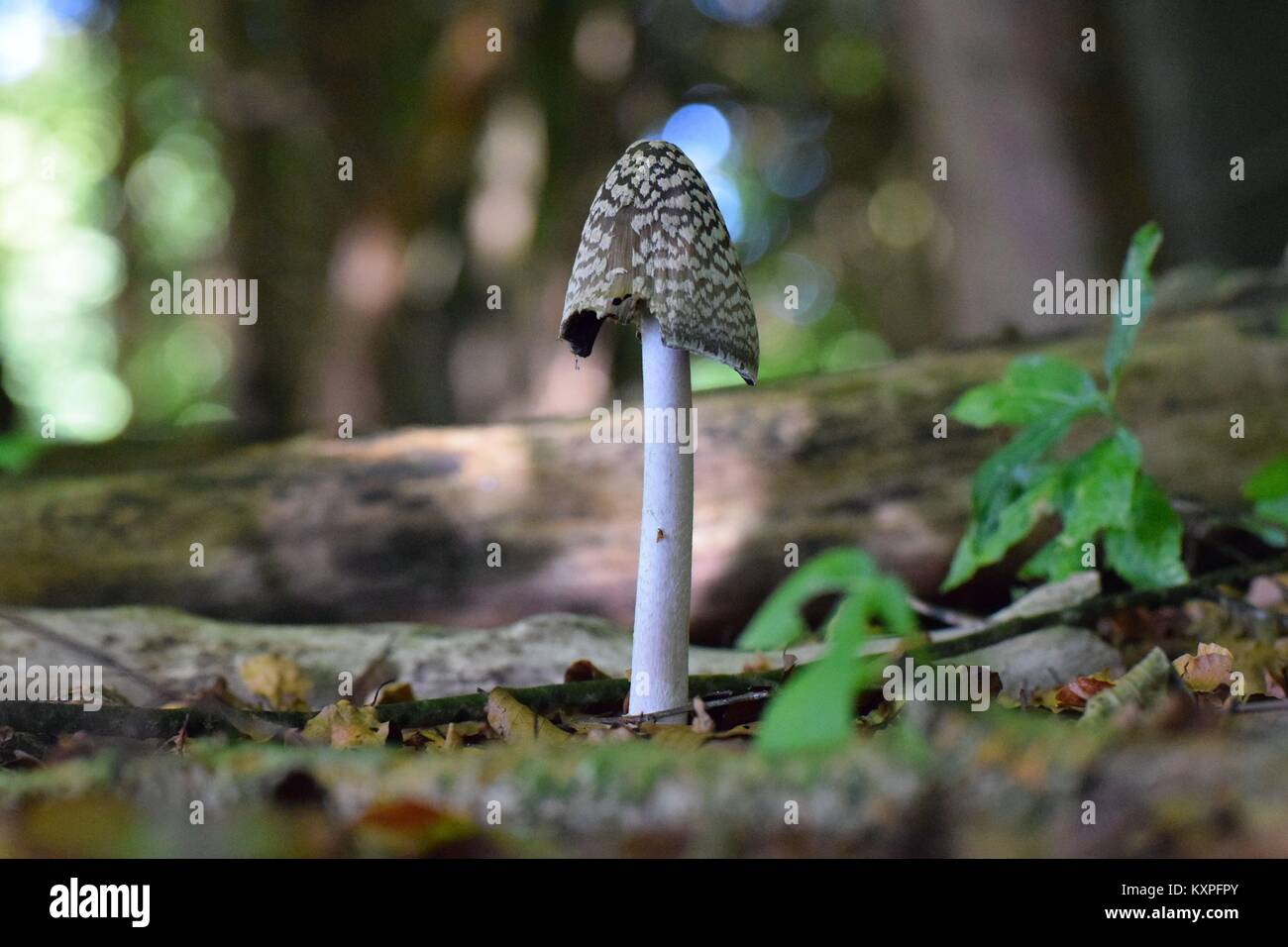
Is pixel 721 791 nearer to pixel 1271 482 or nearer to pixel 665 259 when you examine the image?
pixel 665 259

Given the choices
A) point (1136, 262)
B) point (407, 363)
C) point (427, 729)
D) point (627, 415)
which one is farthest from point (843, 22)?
point (427, 729)

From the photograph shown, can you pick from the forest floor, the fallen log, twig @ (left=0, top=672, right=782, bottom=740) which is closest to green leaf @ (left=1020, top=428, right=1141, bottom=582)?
the forest floor

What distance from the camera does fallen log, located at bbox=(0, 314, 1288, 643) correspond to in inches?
177

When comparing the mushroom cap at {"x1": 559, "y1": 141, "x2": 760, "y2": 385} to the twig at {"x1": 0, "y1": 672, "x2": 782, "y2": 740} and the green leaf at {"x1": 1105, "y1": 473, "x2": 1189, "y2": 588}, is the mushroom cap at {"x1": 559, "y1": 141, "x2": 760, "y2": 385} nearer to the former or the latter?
the twig at {"x1": 0, "y1": 672, "x2": 782, "y2": 740}

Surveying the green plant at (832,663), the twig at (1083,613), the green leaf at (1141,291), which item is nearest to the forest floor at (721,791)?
the green plant at (832,663)

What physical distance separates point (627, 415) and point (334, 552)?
1569mm

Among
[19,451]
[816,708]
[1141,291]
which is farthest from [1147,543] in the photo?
[19,451]

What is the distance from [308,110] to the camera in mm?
11281

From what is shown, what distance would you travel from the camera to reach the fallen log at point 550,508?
177 inches

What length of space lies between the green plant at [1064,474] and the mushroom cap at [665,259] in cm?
116

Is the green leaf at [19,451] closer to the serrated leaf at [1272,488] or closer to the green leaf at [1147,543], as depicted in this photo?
the green leaf at [1147,543]

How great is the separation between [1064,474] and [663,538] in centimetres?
137

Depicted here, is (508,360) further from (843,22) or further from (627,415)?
(843,22)

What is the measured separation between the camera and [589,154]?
1227cm
